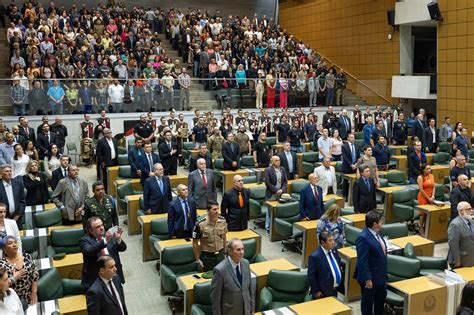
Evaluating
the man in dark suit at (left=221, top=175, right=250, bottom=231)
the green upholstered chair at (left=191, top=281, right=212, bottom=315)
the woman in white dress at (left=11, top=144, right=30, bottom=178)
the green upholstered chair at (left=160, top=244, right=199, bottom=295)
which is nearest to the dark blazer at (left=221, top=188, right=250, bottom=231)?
the man in dark suit at (left=221, top=175, right=250, bottom=231)

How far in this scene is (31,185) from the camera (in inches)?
337

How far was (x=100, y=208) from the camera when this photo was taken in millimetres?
6875

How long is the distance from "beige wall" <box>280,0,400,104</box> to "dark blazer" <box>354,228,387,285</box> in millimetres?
16673

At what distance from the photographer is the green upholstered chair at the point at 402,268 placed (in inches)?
244

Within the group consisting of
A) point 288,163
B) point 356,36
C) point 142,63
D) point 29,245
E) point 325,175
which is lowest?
point 29,245

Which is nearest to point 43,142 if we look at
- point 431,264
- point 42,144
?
point 42,144

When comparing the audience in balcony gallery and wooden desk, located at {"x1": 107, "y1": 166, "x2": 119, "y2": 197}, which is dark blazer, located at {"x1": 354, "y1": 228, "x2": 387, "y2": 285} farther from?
the audience in balcony gallery

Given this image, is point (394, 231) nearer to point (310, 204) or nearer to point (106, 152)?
point (310, 204)

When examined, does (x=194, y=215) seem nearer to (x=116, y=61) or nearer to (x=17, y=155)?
(x=17, y=155)

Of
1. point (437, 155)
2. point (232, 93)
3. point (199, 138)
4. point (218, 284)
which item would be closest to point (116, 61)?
point (232, 93)

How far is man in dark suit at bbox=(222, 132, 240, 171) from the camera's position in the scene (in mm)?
11789

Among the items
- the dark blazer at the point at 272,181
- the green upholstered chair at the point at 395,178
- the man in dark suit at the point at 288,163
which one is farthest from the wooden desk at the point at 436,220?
the man in dark suit at the point at 288,163

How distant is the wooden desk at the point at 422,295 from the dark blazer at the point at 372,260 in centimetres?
28

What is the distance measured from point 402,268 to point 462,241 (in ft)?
3.40
